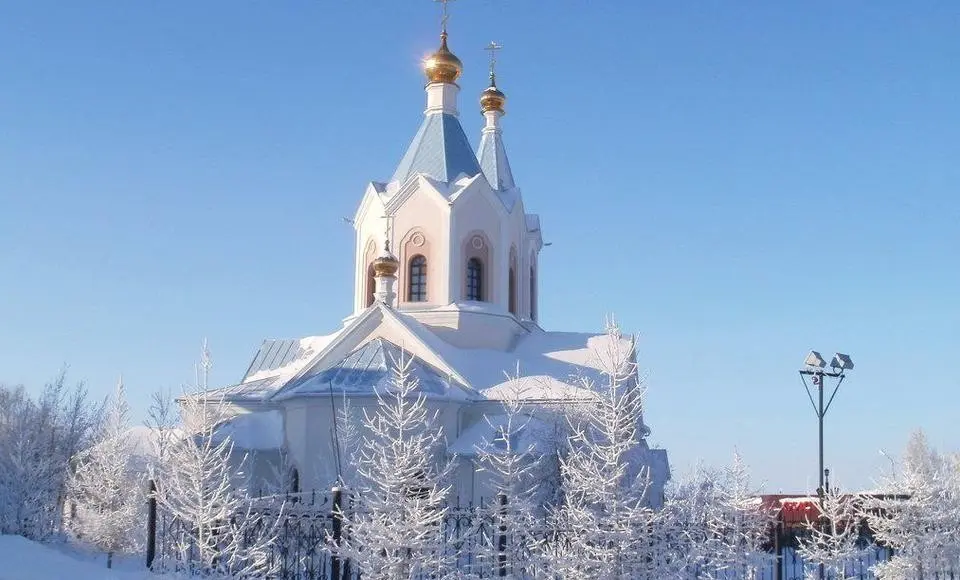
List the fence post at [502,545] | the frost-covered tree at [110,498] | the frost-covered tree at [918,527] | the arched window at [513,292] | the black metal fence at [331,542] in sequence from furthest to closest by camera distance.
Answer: the arched window at [513,292] < the frost-covered tree at [110,498] < the frost-covered tree at [918,527] < the black metal fence at [331,542] < the fence post at [502,545]

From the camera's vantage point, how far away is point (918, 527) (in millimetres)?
12039

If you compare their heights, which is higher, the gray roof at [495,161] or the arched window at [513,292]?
the gray roof at [495,161]

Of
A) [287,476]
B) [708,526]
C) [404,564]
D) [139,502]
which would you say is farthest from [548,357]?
[404,564]

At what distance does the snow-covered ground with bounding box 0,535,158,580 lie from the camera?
10094 mm

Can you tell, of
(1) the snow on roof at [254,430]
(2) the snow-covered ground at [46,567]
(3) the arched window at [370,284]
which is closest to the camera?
(2) the snow-covered ground at [46,567]

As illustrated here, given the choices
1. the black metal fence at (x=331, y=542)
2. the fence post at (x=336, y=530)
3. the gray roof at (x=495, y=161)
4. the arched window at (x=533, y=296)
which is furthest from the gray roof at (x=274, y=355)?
the fence post at (x=336, y=530)

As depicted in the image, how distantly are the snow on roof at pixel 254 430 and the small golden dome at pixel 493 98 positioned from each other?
11.2 meters

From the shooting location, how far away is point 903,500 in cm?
1211

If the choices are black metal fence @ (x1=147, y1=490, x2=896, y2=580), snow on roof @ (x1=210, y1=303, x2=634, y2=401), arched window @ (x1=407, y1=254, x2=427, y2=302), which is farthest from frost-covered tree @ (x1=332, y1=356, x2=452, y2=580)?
arched window @ (x1=407, y1=254, x2=427, y2=302)

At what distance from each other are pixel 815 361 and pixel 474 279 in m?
8.27

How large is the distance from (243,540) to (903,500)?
26.9 feet

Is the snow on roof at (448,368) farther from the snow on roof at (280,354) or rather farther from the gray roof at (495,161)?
the gray roof at (495,161)

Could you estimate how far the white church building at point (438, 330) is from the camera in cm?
1802

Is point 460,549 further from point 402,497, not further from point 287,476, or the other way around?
point 287,476
